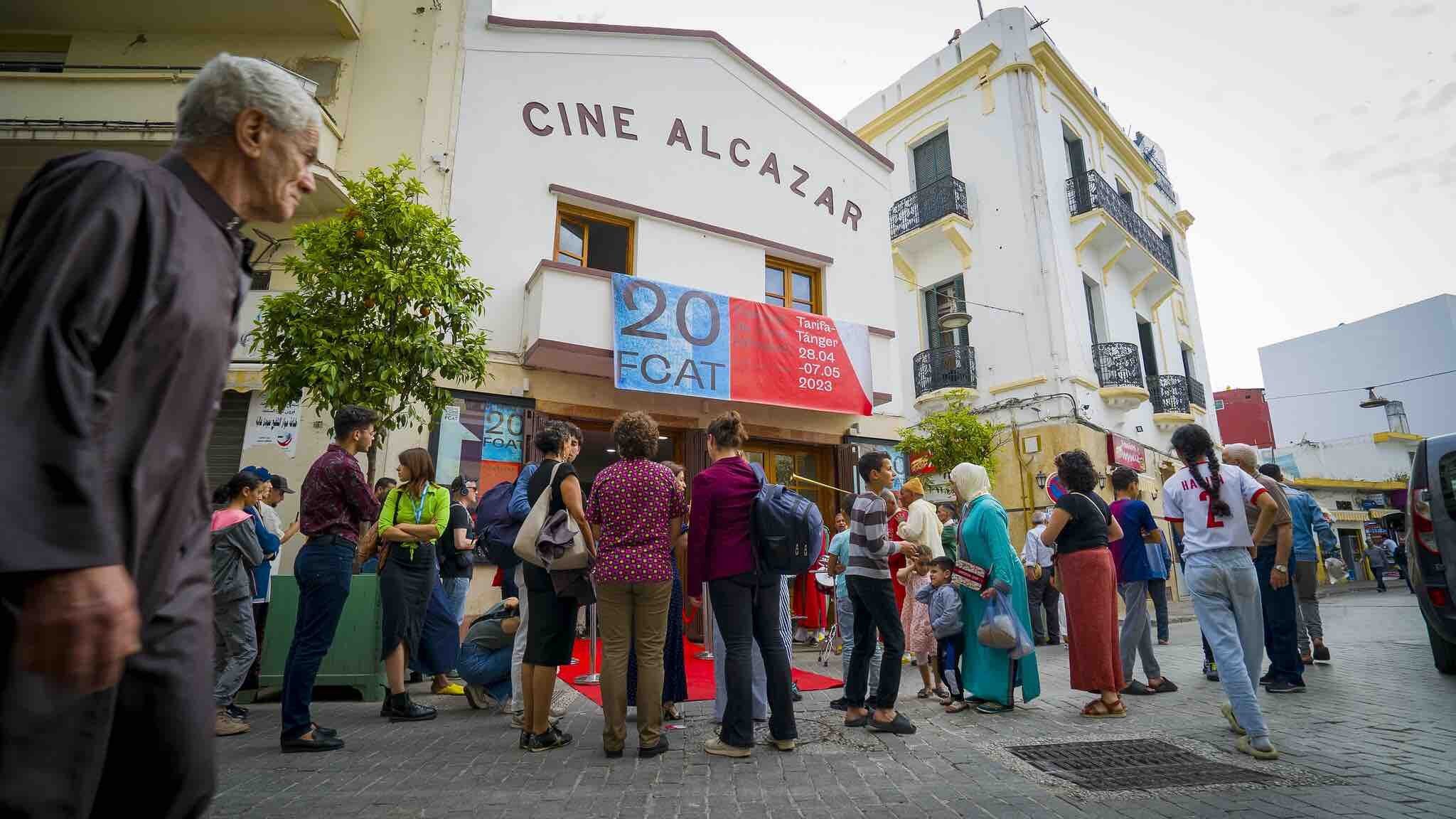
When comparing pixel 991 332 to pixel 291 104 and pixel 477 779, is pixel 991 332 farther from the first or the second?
pixel 291 104

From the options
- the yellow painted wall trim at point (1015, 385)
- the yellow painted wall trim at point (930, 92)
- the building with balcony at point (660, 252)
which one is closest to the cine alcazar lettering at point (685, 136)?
the building with balcony at point (660, 252)

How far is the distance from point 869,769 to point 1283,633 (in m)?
4.17

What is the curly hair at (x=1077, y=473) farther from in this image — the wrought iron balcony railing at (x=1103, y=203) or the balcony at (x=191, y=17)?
the wrought iron balcony railing at (x=1103, y=203)

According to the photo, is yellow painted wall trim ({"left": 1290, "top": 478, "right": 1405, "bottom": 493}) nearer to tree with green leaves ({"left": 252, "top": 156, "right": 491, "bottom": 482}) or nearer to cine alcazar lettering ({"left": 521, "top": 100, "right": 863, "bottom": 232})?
cine alcazar lettering ({"left": 521, "top": 100, "right": 863, "bottom": 232})

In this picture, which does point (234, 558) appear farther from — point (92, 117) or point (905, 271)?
point (905, 271)

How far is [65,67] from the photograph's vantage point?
942cm

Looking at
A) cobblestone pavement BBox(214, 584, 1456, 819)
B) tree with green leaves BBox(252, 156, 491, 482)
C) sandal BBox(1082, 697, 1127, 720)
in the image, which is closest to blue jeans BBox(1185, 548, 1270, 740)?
cobblestone pavement BBox(214, 584, 1456, 819)

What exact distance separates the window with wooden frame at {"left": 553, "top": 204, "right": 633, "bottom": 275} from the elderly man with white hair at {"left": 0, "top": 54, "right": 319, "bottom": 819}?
29.3 feet

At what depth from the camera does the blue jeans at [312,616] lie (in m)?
4.16

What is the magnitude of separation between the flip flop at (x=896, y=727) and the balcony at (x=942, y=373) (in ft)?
40.4

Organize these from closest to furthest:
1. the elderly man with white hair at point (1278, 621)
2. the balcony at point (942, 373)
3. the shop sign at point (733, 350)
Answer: the elderly man with white hair at point (1278, 621) → the shop sign at point (733, 350) → the balcony at point (942, 373)

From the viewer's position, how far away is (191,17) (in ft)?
32.6

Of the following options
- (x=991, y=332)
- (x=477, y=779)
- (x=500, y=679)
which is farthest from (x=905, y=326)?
(x=477, y=779)

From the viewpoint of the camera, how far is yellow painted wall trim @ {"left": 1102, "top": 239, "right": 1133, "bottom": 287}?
56.7 ft
